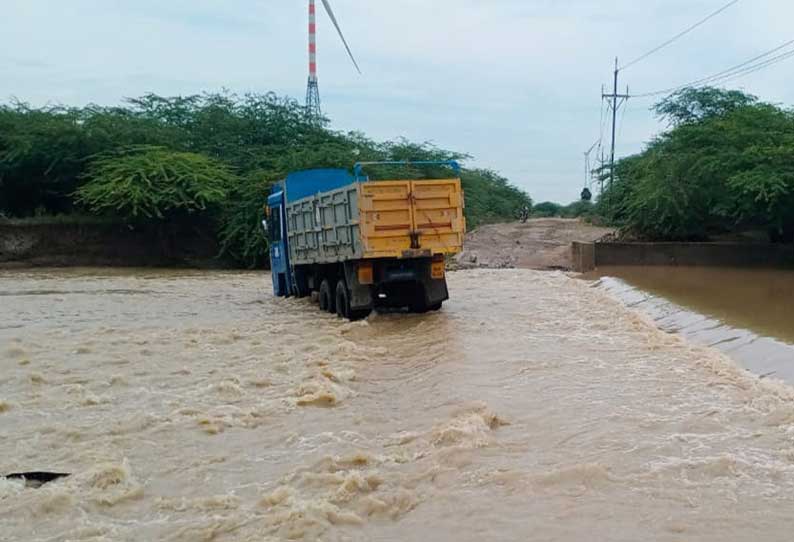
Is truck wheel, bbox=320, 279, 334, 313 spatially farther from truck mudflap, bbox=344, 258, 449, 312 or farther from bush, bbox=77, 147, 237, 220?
bush, bbox=77, 147, 237, 220

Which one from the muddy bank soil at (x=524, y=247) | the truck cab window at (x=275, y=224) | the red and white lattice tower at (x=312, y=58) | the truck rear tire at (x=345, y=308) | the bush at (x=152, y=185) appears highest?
the red and white lattice tower at (x=312, y=58)

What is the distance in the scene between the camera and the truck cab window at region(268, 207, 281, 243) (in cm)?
2011

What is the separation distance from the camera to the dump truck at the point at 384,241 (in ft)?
47.4

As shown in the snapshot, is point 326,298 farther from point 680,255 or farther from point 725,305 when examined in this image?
point 680,255

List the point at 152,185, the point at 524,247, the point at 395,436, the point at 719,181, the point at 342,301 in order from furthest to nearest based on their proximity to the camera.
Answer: the point at 524,247 → the point at 152,185 → the point at 719,181 → the point at 342,301 → the point at 395,436

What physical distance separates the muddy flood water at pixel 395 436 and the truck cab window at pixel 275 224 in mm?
5911

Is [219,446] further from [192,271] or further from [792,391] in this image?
[192,271]

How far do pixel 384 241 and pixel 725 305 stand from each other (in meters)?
6.95

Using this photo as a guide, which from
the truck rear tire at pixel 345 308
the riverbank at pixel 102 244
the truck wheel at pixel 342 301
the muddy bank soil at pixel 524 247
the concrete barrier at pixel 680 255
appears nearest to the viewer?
the truck rear tire at pixel 345 308

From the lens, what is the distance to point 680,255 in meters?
27.6

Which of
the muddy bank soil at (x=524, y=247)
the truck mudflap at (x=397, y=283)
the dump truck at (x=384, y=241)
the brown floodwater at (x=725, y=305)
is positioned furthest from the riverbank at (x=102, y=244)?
the truck mudflap at (x=397, y=283)

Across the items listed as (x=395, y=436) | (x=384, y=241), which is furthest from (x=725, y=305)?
(x=395, y=436)

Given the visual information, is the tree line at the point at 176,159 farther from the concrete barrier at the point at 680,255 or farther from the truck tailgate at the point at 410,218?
the truck tailgate at the point at 410,218

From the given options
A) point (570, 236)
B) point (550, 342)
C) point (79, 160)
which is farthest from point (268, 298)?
point (570, 236)
